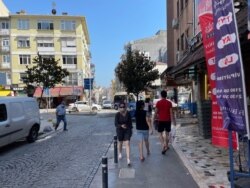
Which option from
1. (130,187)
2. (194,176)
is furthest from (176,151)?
(130,187)

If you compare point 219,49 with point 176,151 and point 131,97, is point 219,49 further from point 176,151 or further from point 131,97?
point 131,97

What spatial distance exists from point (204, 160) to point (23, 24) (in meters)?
62.1

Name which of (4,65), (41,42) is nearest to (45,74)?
(41,42)

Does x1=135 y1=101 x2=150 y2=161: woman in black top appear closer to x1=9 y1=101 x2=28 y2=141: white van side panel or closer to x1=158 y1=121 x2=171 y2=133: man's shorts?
x1=158 y1=121 x2=171 y2=133: man's shorts

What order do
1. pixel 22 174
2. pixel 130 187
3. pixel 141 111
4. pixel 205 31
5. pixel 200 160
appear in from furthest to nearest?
1. pixel 141 111
2. pixel 200 160
3. pixel 22 174
4. pixel 130 187
5. pixel 205 31

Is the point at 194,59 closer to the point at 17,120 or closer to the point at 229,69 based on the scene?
the point at 229,69

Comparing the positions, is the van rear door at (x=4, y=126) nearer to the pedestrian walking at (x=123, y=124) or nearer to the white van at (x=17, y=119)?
the white van at (x=17, y=119)

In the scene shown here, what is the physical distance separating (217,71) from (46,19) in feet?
216

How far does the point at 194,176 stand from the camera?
8.40m

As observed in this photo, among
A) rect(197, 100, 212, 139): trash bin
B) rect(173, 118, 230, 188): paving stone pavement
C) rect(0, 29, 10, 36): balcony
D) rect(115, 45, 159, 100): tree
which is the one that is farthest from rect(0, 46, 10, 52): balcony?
rect(197, 100, 212, 139): trash bin

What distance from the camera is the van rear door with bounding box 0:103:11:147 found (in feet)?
42.9

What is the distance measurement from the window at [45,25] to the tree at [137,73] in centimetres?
2911

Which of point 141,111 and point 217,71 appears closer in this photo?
point 217,71

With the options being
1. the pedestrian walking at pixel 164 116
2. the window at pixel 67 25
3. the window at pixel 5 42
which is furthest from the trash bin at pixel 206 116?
the window at pixel 5 42
